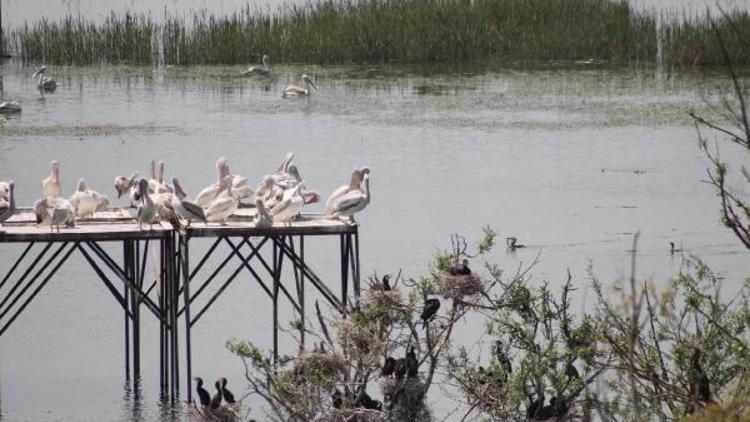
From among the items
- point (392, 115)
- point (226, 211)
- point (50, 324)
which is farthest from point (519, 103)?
point (226, 211)

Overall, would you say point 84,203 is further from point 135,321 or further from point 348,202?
point 348,202

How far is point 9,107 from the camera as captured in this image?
3047 cm

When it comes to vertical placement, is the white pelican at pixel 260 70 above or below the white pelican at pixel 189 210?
above

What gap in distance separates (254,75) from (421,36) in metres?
3.98

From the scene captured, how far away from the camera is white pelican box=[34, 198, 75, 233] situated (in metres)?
12.4

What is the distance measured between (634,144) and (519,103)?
13.8ft

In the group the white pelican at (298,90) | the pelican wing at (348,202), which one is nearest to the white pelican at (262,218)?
the pelican wing at (348,202)

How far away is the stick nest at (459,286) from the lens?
1005 centimetres

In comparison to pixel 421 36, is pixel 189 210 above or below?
below

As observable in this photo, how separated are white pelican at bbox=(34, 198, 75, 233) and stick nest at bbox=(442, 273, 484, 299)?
370 centimetres

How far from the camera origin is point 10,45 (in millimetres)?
39812

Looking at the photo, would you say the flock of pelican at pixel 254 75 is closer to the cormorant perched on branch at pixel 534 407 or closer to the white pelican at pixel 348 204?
the white pelican at pixel 348 204

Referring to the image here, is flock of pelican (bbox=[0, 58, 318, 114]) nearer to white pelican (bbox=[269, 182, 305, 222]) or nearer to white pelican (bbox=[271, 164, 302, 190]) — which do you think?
white pelican (bbox=[271, 164, 302, 190])

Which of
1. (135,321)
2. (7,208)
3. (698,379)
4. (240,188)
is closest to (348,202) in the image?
(240,188)
